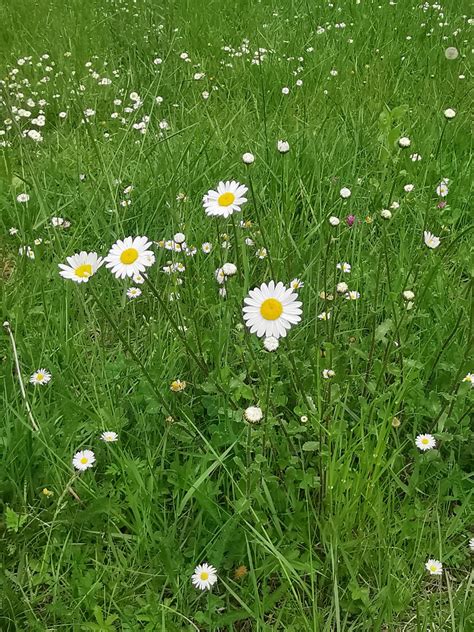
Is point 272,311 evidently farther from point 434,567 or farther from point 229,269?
point 434,567

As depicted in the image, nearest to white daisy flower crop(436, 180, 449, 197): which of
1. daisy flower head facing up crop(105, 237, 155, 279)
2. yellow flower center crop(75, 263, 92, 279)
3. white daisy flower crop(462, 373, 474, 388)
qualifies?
white daisy flower crop(462, 373, 474, 388)

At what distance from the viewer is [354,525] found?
1.47m

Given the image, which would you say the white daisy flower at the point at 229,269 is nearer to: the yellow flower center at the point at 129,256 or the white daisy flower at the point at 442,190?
the yellow flower center at the point at 129,256

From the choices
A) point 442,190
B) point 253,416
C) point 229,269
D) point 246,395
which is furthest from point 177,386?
point 442,190

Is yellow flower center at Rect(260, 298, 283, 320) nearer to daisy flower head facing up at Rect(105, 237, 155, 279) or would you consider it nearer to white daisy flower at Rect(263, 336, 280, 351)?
white daisy flower at Rect(263, 336, 280, 351)

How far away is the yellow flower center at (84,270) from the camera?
149 centimetres

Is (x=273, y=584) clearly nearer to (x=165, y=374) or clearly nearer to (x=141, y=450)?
(x=141, y=450)

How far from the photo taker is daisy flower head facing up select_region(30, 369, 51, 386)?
1.78 metres

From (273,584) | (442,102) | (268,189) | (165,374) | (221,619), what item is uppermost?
(442,102)

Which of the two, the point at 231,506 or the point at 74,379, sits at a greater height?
the point at 74,379

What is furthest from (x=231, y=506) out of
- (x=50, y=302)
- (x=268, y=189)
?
(x=268, y=189)

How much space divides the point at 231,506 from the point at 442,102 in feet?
8.56

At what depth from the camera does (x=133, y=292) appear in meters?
2.14

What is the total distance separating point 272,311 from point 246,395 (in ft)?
1.20
